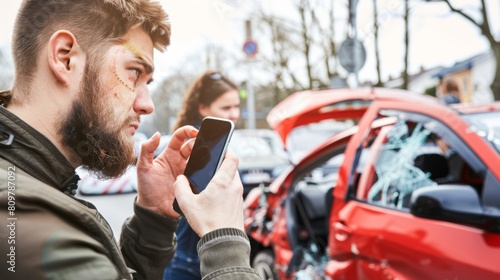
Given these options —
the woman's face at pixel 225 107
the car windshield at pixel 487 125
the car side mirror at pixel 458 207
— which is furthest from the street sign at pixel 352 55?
the car side mirror at pixel 458 207

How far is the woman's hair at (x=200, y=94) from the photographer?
3.20 m

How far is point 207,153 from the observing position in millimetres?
1341

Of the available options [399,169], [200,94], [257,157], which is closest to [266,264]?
[200,94]

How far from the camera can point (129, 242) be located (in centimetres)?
163

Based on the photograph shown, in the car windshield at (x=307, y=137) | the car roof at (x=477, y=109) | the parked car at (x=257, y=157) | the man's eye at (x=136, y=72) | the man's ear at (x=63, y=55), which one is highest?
the man's ear at (x=63, y=55)

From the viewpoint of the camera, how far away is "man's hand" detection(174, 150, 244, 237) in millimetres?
1074

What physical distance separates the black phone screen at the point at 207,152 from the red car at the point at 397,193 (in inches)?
41.1

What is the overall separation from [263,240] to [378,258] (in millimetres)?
1856

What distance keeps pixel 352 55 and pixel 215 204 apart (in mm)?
6219

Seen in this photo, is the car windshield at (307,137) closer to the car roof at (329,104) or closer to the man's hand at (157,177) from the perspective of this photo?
the car roof at (329,104)

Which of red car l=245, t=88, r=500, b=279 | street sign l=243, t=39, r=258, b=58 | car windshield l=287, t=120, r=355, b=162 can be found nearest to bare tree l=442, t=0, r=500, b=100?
car windshield l=287, t=120, r=355, b=162

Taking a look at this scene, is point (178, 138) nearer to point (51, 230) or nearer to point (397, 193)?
point (51, 230)

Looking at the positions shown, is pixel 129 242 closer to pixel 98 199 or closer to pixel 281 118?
pixel 281 118

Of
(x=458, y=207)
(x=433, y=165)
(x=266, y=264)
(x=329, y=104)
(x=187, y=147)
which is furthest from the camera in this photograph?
(x=266, y=264)
